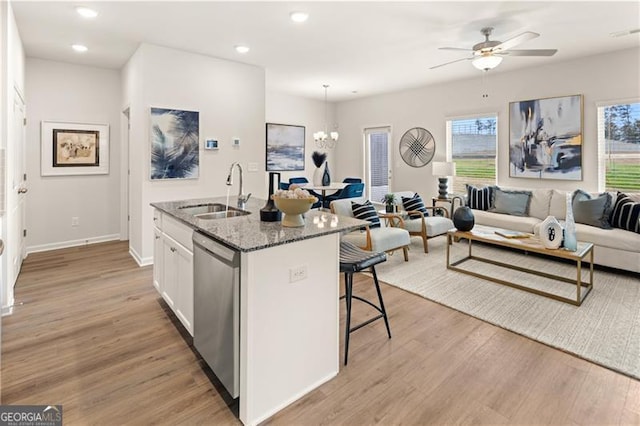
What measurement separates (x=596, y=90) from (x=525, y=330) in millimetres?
3976

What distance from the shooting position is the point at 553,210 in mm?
4918

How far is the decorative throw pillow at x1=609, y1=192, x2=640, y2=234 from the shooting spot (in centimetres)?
397

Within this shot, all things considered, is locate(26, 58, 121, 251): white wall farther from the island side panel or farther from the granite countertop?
the island side panel

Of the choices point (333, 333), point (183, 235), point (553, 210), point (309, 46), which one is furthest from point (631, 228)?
point (183, 235)

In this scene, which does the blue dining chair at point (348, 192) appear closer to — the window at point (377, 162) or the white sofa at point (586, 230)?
the window at point (377, 162)

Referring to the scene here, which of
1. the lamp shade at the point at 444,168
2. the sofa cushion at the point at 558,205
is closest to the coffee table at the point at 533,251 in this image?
the sofa cushion at the point at 558,205

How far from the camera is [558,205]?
4879mm

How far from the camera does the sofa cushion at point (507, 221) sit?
4.75 metres

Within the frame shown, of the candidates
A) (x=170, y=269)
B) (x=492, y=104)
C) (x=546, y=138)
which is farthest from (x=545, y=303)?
(x=492, y=104)

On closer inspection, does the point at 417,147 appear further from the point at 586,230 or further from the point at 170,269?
the point at 170,269

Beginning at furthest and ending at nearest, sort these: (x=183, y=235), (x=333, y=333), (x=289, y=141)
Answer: (x=289, y=141)
(x=183, y=235)
(x=333, y=333)

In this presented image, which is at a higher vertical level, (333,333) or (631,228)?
(631,228)

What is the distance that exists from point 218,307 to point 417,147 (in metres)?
5.98

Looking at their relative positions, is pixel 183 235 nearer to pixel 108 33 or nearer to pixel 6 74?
pixel 6 74
